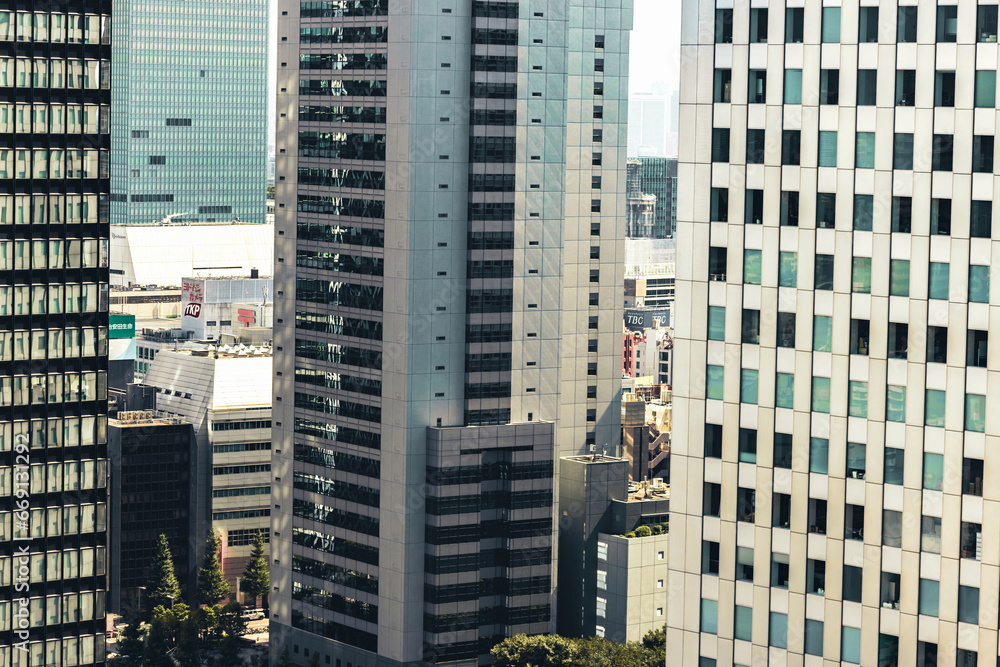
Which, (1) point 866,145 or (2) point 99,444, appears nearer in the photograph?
(1) point 866,145

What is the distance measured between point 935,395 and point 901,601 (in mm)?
12992

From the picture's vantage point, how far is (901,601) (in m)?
104

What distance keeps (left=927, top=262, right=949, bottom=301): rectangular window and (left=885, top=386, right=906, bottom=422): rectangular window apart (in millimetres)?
6086

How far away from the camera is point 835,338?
106 m

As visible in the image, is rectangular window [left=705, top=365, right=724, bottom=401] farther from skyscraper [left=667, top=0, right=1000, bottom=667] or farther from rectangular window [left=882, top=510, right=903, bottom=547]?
rectangular window [left=882, top=510, right=903, bottom=547]

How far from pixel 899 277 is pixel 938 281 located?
2461 mm

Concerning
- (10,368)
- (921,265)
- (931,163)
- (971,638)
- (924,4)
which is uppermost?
(924,4)

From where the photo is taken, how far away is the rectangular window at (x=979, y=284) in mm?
101438

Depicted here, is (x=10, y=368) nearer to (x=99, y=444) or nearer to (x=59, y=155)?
(x=99, y=444)

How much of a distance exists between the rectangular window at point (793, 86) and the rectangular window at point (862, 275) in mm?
10875

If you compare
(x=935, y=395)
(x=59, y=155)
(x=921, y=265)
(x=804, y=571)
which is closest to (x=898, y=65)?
(x=921, y=265)

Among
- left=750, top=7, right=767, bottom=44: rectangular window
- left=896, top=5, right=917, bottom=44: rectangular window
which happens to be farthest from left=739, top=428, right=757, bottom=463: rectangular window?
left=896, top=5, right=917, bottom=44: rectangular window

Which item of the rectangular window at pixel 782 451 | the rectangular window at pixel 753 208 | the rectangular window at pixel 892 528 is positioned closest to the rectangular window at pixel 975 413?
the rectangular window at pixel 892 528

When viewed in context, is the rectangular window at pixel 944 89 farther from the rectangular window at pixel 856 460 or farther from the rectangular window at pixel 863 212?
the rectangular window at pixel 856 460
